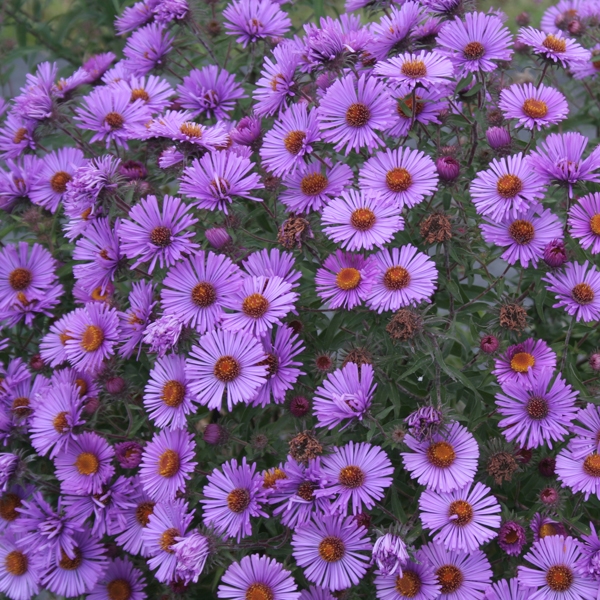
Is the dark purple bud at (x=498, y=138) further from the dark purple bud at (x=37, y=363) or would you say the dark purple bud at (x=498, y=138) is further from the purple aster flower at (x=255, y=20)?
the dark purple bud at (x=37, y=363)

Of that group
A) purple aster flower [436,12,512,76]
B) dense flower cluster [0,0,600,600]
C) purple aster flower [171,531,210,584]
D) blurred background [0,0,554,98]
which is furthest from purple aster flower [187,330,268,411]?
blurred background [0,0,554,98]

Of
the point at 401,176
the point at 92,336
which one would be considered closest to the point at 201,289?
the point at 92,336

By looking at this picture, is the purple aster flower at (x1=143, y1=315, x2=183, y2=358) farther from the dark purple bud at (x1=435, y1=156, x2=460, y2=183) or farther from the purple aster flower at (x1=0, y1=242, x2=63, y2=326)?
the dark purple bud at (x1=435, y1=156, x2=460, y2=183)

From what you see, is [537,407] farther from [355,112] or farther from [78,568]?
[78,568]

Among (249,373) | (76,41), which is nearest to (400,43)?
(249,373)

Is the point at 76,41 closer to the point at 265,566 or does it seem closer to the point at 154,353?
the point at 154,353
